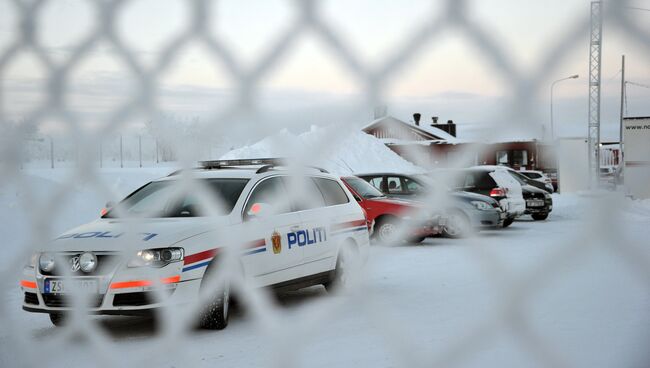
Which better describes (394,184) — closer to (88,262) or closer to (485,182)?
(485,182)

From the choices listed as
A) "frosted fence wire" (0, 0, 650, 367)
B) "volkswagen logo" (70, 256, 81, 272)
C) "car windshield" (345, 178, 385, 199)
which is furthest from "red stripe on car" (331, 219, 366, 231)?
"frosted fence wire" (0, 0, 650, 367)

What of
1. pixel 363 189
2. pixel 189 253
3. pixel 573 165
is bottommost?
pixel 189 253

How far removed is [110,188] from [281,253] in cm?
483

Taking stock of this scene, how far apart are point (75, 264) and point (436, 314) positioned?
10.9ft

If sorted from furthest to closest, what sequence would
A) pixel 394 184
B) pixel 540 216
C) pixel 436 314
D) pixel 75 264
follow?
pixel 540 216 → pixel 394 184 → pixel 436 314 → pixel 75 264

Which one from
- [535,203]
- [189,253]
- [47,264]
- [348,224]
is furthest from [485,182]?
[47,264]

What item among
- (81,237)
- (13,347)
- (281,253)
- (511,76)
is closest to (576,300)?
(281,253)

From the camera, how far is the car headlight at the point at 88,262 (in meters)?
5.12

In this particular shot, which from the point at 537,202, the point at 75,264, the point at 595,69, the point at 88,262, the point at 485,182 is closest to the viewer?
the point at 595,69

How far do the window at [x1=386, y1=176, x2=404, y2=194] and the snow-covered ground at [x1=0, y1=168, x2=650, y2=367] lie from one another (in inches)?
78.2

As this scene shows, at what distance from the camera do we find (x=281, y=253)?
6.38 m

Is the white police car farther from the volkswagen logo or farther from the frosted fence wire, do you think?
the frosted fence wire

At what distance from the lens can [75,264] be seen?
5.30 metres

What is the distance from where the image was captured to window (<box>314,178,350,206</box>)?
23.9 ft
